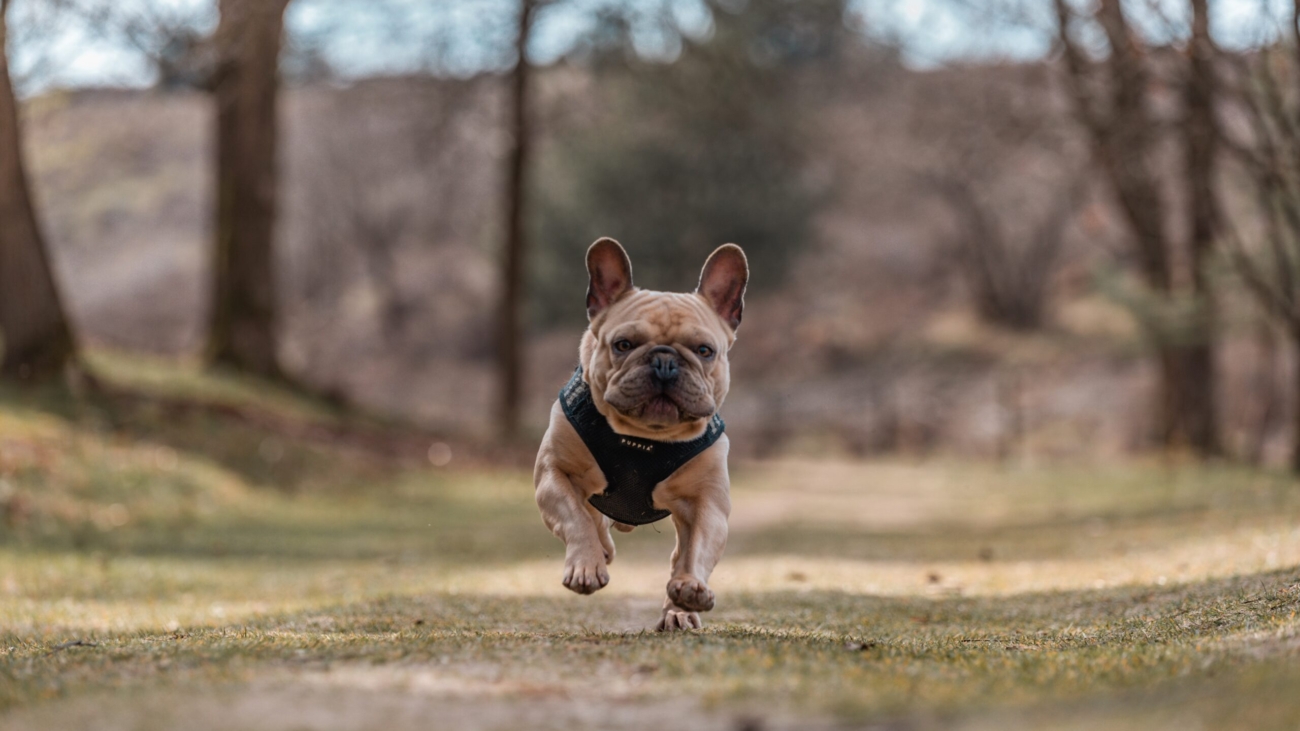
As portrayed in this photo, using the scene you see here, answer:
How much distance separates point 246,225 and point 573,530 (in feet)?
55.9

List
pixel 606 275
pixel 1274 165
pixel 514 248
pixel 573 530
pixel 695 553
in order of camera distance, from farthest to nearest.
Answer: pixel 514 248 < pixel 1274 165 < pixel 606 275 < pixel 573 530 < pixel 695 553

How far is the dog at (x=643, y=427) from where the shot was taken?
5.78 m

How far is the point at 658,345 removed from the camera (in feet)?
19.4

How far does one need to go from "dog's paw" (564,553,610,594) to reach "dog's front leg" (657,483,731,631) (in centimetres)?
30

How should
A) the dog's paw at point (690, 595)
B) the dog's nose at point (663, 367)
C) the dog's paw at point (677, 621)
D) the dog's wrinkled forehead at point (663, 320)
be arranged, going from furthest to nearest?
the dog's wrinkled forehead at point (663, 320), the dog's paw at point (677, 621), the dog's nose at point (663, 367), the dog's paw at point (690, 595)

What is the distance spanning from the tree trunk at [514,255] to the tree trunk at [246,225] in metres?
4.97

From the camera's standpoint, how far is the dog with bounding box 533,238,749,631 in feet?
19.0

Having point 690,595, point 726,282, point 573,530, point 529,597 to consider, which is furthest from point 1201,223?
point 690,595

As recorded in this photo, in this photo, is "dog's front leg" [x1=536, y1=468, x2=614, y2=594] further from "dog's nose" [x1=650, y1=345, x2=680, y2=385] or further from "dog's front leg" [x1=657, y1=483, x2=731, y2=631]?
"dog's nose" [x1=650, y1=345, x2=680, y2=385]

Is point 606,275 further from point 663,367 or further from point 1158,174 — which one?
point 1158,174

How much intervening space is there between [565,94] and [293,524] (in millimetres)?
15921

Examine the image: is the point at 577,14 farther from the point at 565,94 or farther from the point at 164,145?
the point at 164,145

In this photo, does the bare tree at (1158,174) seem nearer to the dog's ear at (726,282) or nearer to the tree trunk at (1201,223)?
the tree trunk at (1201,223)

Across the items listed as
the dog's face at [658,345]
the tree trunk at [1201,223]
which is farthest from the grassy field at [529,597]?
the tree trunk at [1201,223]
